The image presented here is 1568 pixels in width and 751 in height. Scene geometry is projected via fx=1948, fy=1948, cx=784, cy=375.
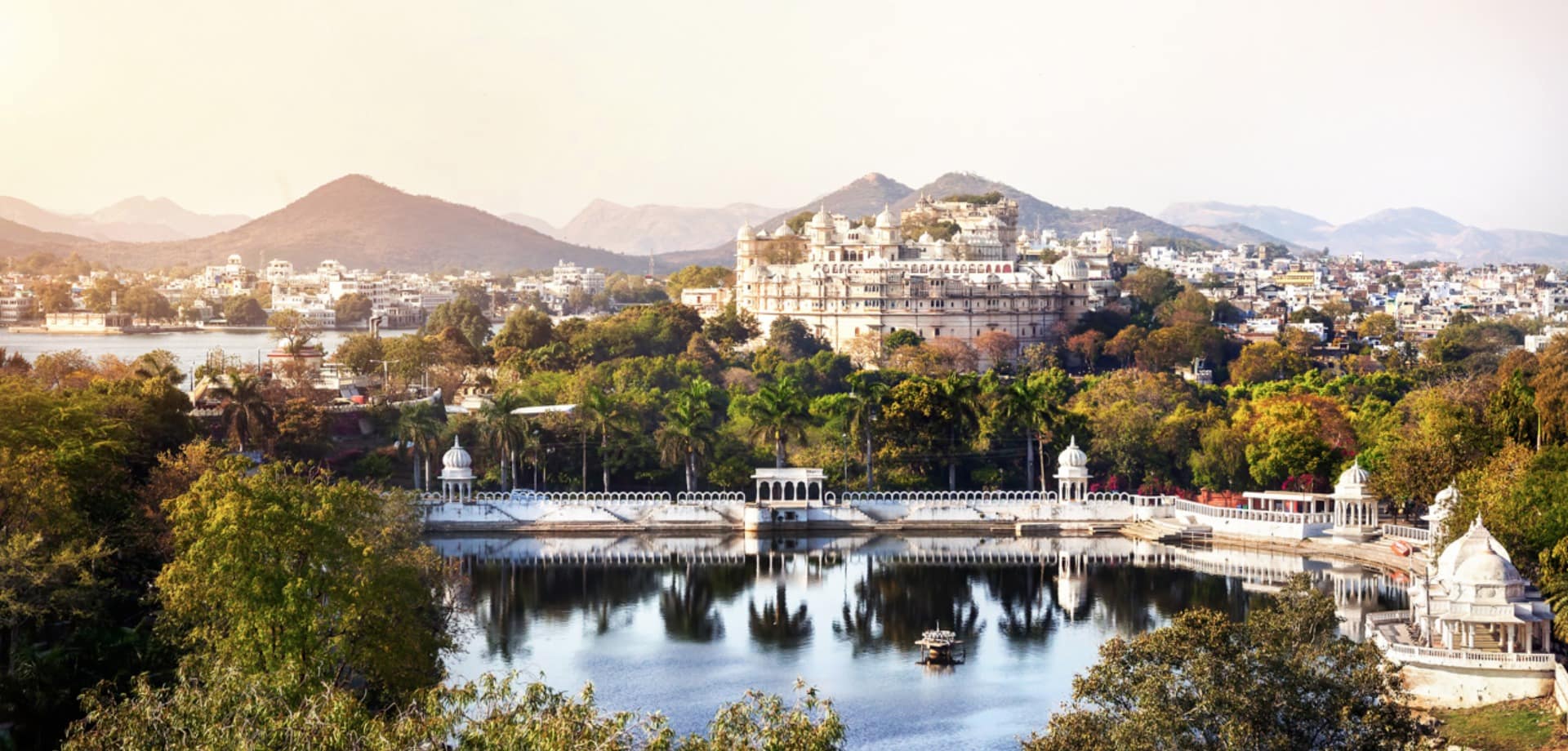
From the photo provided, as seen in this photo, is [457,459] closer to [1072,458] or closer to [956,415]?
[956,415]

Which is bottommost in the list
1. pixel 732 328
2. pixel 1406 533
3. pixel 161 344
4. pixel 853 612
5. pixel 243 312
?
pixel 853 612

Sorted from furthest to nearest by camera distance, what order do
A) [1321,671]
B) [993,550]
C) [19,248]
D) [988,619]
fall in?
1. [19,248]
2. [993,550]
3. [988,619]
4. [1321,671]

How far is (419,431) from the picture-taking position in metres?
50.1

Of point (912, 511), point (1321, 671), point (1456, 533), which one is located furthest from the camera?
point (912, 511)

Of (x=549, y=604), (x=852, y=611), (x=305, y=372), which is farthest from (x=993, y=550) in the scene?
(x=305, y=372)

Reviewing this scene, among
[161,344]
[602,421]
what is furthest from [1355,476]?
[161,344]

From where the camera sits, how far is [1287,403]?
52.8 meters

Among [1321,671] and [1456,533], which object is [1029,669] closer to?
[1456,533]

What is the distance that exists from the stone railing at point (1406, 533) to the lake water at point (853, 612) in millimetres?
1993

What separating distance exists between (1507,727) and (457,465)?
29.1 meters

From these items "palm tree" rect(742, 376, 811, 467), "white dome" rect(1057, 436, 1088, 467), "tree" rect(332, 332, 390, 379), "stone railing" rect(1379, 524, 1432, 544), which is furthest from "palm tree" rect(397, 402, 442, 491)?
"stone railing" rect(1379, 524, 1432, 544)

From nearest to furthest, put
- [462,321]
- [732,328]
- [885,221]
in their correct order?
1. [732,328]
2. [462,321]
3. [885,221]

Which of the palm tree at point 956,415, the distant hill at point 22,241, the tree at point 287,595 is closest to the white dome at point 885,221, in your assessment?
the palm tree at point 956,415

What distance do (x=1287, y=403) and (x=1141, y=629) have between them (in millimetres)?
19626
